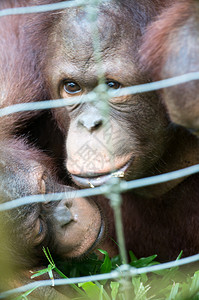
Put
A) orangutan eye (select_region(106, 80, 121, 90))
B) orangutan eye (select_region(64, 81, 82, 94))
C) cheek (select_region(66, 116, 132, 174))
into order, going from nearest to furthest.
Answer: cheek (select_region(66, 116, 132, 174)) → orangutan eye (select_region(106, 80, 121, 90)) → orangutan eye (select_region(64, 81, 82, 94))

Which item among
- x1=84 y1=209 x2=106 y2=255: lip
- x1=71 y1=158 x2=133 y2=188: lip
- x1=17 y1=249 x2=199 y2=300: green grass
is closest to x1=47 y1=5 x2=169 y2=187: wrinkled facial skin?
x1=71 y1=158 x2=133 y2=188: lip

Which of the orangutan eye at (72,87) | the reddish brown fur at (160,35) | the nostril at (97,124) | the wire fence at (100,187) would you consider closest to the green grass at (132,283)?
the wire fence at (100,187)

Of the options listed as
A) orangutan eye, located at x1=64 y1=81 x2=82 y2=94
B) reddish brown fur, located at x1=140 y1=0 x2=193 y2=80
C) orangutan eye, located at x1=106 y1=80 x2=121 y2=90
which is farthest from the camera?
orangutan eye, located at x1=64 y1=81 x2=82 y2=94

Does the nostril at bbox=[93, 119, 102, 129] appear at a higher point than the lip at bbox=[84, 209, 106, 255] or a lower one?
higher

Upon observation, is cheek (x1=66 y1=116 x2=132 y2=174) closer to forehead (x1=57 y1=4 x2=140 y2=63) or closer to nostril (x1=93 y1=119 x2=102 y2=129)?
nostril (x1=93 y1=119 x2=102 y2=129)

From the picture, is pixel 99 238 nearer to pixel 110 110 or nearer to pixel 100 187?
pixel 100 187

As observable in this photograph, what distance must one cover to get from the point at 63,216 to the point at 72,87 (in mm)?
603

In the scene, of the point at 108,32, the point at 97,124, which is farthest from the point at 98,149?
the point at 108,32

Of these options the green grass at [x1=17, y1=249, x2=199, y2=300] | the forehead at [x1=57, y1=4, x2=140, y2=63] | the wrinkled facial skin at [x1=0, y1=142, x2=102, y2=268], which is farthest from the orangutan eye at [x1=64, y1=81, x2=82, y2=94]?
the green grass at [x1=17, y1=249, x2=199, y2=300]

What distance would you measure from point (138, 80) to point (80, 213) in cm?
64

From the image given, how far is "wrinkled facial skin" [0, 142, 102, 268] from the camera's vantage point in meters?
2.03

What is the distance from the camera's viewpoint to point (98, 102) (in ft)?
6.78

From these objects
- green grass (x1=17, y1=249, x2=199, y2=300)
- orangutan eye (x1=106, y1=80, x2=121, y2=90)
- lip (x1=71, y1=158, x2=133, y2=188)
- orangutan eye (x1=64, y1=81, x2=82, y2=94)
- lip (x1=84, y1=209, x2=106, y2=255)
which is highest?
orangutan eye (x1=106, y1=80, x2=121, y2=90)

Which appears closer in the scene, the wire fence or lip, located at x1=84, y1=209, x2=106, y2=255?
the wire fence
